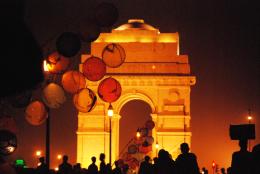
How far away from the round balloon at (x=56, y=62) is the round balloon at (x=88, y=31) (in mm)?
859

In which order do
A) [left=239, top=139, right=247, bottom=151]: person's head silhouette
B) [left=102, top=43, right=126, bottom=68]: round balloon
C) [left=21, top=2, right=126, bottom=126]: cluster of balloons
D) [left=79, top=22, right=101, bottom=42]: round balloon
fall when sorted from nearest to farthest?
[left=239, top=139, right=247, bottom=151]: person's head silhouette → [left=21, top=2, right=126, bottom=126]: cluster of balloons → [left=79, top=22, right=101, bottom=42]: round balloon → [left=102, top=43, right=126, bottom=68]: round balloon

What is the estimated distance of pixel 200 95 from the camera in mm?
56000

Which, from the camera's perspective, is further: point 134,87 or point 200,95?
point 200,95

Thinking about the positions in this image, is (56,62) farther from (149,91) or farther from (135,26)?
(135,26)

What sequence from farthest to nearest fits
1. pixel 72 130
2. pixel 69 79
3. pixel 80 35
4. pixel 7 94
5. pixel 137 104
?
pixel 137 104
pixel 72 130
pixel 69 79
pixel 80 35
pixel 7 94

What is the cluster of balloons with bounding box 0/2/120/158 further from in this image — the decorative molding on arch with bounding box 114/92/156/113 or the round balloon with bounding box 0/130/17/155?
the decorative molding on arch with bounding box 114/92/156/113

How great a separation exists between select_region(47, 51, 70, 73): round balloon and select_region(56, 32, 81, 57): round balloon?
103 centimetres

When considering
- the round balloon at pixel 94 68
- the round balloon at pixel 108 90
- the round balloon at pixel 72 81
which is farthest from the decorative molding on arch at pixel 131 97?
the round balloon at pixel 94 68

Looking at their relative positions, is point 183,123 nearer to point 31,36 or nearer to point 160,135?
point 160,135

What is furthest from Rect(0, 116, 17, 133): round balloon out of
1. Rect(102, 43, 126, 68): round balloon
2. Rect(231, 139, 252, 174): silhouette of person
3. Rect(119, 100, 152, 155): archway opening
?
Rect(119, 100, 152, 155): archway opening

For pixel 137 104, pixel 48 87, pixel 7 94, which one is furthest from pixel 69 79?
pixel 137 104

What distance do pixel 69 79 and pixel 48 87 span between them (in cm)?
188

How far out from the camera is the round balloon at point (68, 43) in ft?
45.9

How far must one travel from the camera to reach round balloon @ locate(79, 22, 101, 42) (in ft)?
47.7
